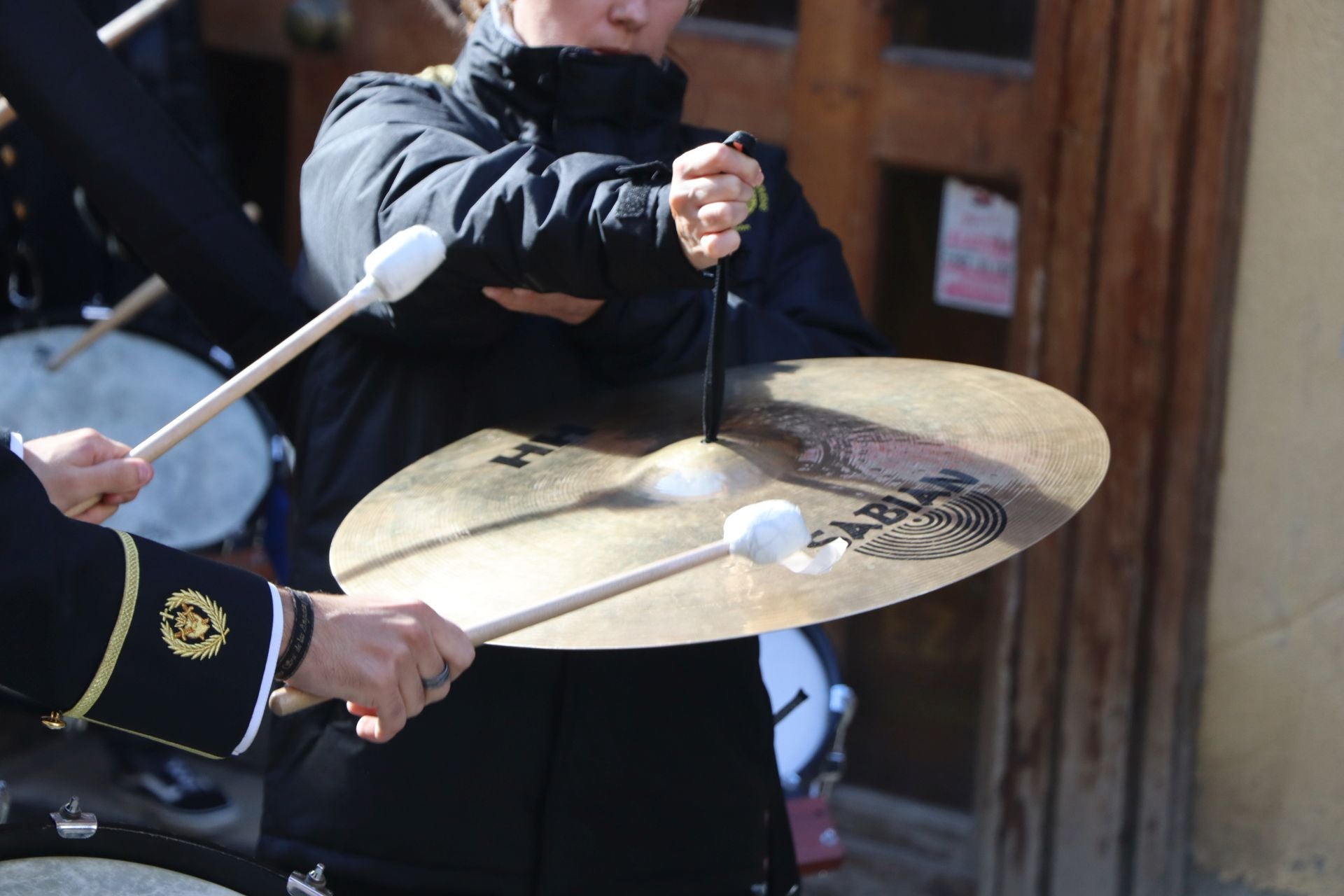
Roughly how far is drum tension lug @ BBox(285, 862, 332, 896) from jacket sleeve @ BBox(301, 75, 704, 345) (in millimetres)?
550

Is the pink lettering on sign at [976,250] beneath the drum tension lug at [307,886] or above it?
above

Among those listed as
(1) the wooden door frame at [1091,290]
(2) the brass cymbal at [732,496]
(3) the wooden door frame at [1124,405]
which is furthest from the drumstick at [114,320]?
(2) the brass cymbal at [732,496]

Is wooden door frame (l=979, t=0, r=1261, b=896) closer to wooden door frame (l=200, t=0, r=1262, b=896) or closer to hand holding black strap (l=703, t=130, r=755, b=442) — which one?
wooden door frame (l=200, t=0, r=1262, b=896)

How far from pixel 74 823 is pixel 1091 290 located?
5.55ft

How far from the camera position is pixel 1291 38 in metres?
2.32

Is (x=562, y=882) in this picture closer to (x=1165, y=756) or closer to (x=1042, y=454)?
(x=1042, y=454)

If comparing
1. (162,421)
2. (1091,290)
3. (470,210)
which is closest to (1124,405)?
(1091,290)

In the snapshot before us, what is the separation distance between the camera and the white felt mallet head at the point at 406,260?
1.43m

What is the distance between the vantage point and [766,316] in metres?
1.81

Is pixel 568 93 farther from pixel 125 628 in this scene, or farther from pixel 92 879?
pixel 92 879

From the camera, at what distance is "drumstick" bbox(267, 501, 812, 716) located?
1267 mm

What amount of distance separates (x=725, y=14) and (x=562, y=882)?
1.72 meters

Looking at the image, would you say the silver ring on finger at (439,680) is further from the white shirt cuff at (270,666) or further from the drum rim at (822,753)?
the drum rim at (822,753)

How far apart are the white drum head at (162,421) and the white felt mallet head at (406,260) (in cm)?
171
